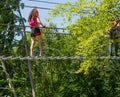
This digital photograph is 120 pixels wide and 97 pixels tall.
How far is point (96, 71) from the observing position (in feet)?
121

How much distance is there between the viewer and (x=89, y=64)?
24250mm

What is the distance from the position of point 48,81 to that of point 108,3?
52.0 ft

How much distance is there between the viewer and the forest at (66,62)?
24.0 m

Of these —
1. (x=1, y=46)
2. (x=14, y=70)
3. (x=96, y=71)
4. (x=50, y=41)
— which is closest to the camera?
(x=1, y=46)

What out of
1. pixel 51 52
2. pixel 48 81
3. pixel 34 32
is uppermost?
pixel 34 32

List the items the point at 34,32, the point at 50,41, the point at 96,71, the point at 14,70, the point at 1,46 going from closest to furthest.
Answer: the point at 34,32, the point at 1,46, the point at 14,70, the point at 96,71, the point at 50,41

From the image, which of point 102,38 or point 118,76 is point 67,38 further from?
point 102,38

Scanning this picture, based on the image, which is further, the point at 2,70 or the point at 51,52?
the point at 51,52

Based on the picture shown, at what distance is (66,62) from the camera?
3891 centimetres

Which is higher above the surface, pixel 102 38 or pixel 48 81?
pixel 102 38

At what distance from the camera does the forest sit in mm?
23969

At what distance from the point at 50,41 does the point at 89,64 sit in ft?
49.9

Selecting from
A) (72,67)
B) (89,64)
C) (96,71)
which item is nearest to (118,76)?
(96,71)

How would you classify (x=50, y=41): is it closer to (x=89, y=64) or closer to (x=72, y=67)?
(x=72, y=67)
